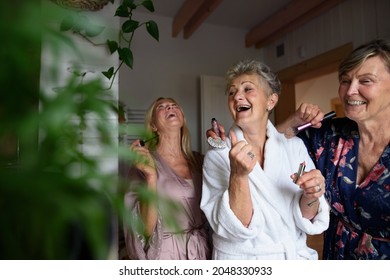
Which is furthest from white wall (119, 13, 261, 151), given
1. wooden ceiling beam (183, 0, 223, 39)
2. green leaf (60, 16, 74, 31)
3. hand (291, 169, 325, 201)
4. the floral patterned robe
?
green leaf (60, 16, 74, 31)

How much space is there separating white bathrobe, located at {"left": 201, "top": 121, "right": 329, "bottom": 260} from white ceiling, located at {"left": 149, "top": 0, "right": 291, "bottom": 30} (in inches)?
72.2

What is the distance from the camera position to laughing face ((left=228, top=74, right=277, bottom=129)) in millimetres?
775

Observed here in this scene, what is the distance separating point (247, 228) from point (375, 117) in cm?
41

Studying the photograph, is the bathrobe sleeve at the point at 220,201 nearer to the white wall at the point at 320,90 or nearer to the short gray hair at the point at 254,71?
the short gray hair at the point at 254,71

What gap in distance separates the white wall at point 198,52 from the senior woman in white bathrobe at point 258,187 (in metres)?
1.52

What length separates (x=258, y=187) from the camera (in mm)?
741

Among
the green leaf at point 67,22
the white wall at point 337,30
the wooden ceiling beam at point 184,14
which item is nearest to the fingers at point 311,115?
the green leaf at point 67,22

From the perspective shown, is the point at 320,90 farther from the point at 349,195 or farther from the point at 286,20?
the point at 349,195

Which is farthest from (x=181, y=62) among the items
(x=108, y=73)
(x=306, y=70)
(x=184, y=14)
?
(x=108, y=73)

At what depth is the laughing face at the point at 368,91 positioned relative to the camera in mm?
698

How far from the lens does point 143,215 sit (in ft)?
2.65

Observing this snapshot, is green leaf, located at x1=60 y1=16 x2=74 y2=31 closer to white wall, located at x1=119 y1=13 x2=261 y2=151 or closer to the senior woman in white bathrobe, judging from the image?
the senior woman in white bathrobe

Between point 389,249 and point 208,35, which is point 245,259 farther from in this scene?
point 208,35
